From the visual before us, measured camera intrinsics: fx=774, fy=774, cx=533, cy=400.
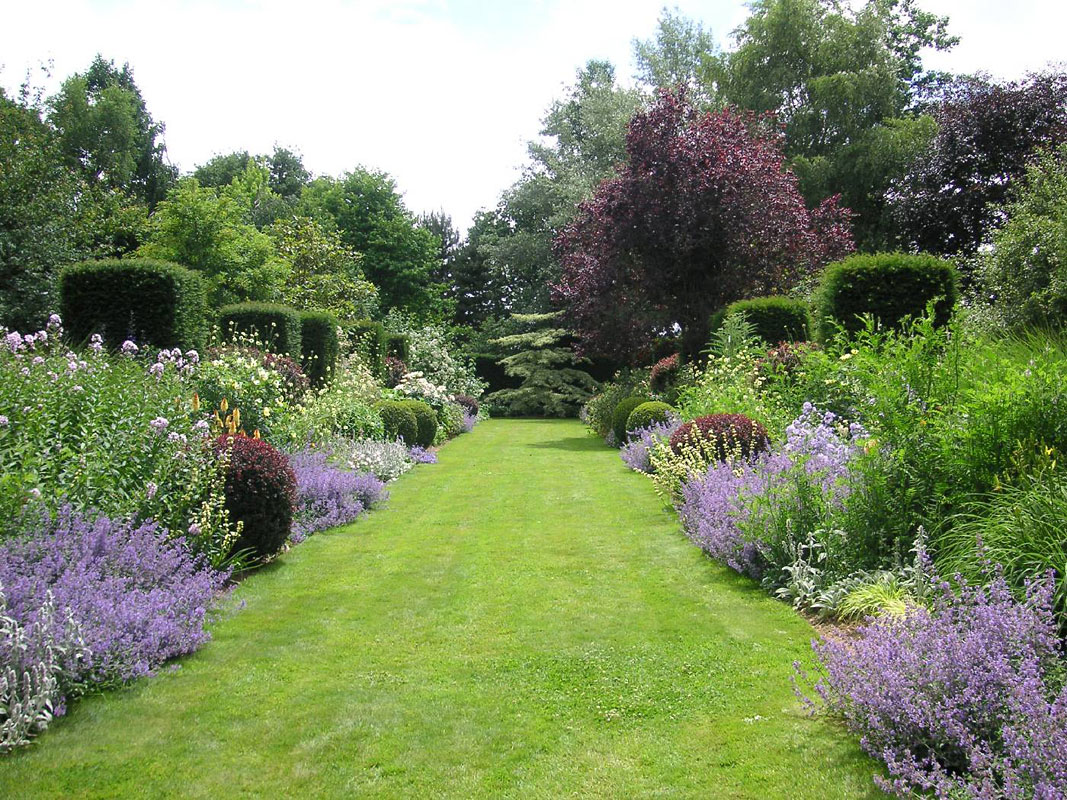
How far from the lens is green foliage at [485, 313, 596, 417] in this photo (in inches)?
1052

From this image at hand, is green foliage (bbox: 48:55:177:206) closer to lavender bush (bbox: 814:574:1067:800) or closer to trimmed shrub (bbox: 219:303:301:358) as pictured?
trimmed shrub (bbox: 219:303:301:358)

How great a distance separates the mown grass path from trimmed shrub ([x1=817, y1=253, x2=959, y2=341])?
612 centimetres

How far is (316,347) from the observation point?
557 inches

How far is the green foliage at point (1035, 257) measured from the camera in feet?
45.2

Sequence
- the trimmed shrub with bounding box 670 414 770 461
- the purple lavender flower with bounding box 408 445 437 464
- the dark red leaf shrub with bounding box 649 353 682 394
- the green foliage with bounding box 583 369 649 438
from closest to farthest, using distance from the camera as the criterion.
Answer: the trimmed shrub with bounding box 670 414 770 461
the purple lavender flower with bounding box 408 445 437 464
the dark red leaf shrub with bounding box 649 353 682 394
the green foliage with bounding box 583 369 649 438

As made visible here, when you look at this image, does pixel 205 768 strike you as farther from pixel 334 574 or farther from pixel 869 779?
pixel 334 574

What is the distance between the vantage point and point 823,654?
3357 millimetres

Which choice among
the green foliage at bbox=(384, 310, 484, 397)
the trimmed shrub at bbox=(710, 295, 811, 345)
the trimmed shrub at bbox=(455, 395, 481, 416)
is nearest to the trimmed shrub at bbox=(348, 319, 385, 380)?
the green foliage at bbox=(384, 310, 484, 397)

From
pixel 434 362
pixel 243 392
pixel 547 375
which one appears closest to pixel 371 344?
→ pixel 434 362

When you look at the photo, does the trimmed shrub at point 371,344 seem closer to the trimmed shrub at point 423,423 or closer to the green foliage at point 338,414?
the green foliage at point 338,414

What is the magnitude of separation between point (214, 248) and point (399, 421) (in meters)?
9.71

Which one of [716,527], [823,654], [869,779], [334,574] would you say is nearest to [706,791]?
[869,779]

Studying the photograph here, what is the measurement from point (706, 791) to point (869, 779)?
616mm

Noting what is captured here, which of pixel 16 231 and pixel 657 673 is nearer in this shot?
pixel 657 673
